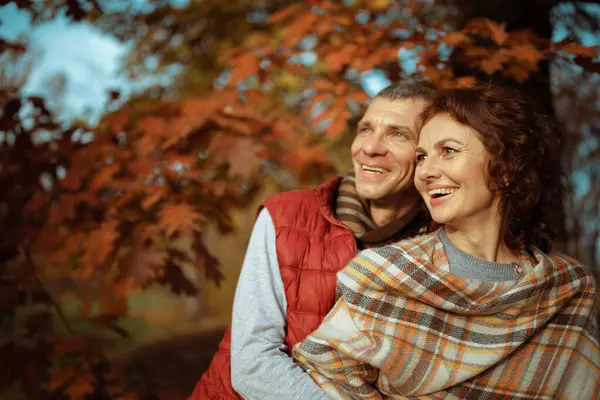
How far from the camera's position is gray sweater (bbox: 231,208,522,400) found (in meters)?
1.67

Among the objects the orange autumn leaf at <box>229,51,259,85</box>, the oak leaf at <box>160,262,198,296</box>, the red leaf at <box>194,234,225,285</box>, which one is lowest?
the oak leaf at <box>160,262,198,296</box>

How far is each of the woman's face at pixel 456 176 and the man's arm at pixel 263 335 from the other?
0.58m

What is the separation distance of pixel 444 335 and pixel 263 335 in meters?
0.57

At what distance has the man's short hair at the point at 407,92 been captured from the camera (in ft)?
6.57

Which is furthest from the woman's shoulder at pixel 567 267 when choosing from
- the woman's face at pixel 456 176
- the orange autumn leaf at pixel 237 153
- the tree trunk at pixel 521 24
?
the orange autumn leaf at pixel 237 153

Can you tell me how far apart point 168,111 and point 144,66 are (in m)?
2.91

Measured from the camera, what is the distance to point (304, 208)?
197cm

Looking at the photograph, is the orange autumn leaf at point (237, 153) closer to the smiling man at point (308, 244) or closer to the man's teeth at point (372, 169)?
the smiling man at point (308, 244)

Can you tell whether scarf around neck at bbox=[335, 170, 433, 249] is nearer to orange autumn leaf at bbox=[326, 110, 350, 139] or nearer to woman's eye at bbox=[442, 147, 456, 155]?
woman's eye at bbox=[442, 147, 456, 155]

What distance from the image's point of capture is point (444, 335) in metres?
1.58

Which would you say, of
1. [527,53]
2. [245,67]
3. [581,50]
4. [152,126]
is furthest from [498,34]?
[152,126]

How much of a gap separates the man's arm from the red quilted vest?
0.04m

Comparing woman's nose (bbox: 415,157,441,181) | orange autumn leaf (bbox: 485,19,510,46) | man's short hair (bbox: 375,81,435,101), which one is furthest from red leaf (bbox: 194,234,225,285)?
orange autumn leaf (bbox: 485,19,510,46)

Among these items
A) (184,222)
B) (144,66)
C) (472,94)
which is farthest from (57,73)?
(472,94)
